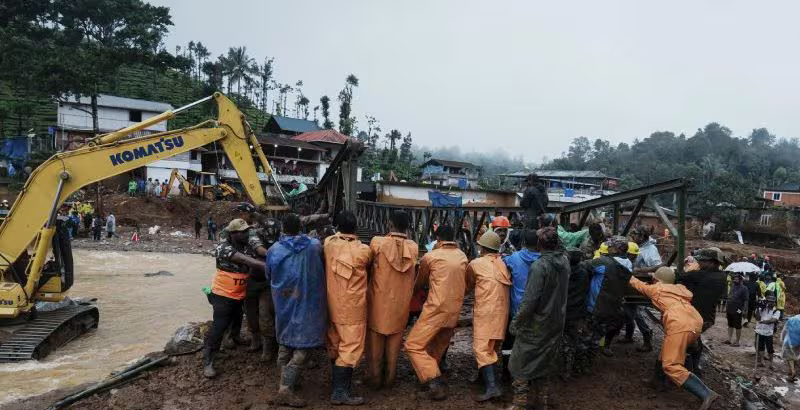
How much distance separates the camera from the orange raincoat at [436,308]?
4621 mm

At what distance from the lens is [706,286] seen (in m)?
5.57

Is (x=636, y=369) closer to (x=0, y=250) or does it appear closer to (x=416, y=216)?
(x=416, y=216)

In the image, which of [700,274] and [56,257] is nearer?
[700,274]

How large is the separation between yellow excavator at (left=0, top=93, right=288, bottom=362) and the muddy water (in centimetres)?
37

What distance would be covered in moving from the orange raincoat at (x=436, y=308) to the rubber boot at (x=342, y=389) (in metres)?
0.63

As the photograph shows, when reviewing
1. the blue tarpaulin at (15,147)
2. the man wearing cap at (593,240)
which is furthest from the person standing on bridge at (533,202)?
the blue tarpaulin at (15,147)

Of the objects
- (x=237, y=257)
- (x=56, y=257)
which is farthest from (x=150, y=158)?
(x=237, y=257)

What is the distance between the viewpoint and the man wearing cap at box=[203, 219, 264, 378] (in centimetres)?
514

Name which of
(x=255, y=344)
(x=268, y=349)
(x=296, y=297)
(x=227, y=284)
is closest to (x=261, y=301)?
(x=227, y=284)

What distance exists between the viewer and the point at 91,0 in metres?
50.2

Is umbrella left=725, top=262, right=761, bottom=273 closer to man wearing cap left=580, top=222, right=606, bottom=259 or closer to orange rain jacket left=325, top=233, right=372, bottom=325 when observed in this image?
man wearing cap left=580, top=222, right=606, bottom=259

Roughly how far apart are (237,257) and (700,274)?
17.6ft

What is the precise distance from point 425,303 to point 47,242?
650 centimetres

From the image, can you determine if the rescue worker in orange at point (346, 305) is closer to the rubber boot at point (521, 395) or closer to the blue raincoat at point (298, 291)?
the blue raincoat at point (298, 291)
